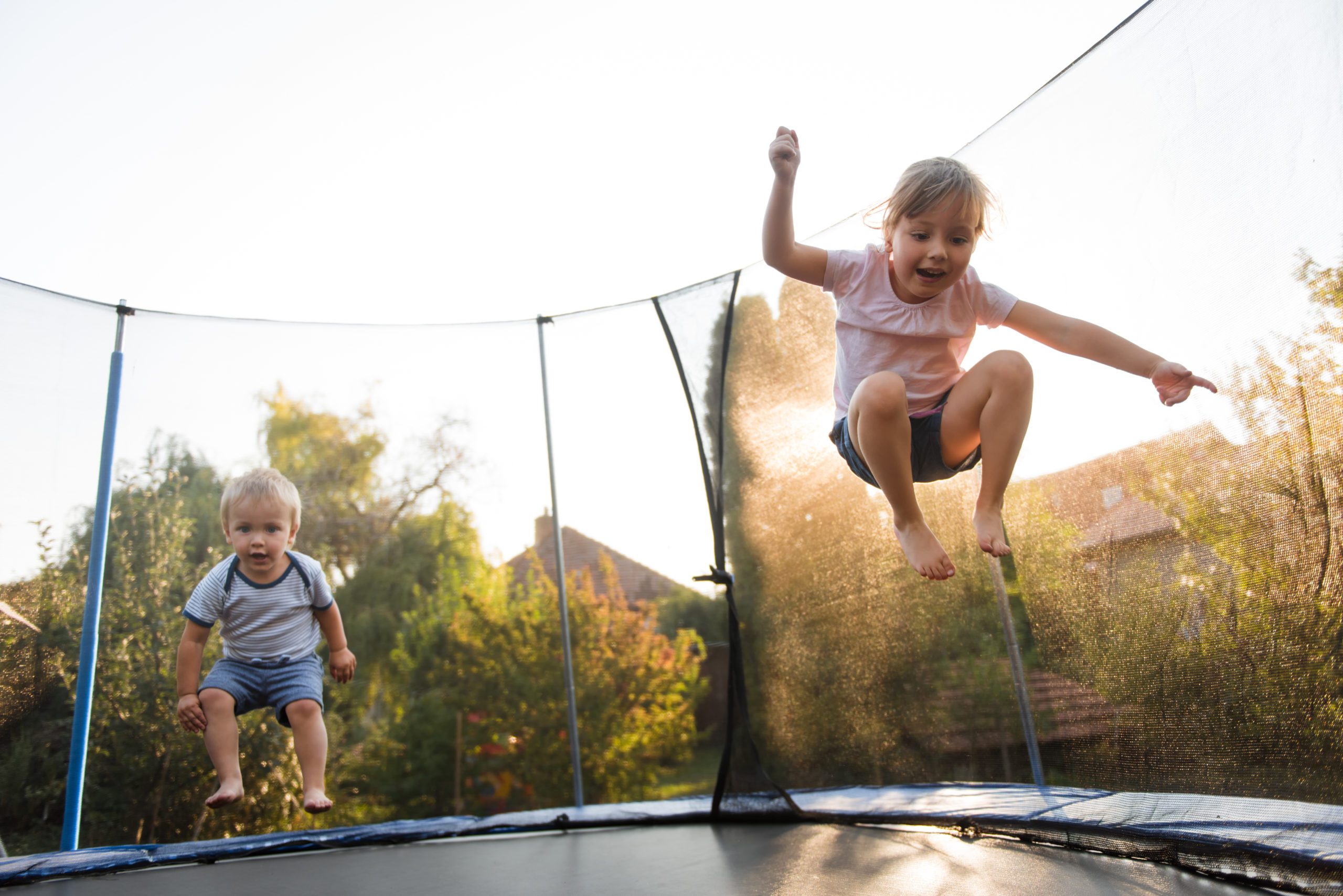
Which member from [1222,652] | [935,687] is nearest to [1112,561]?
[1222,652]

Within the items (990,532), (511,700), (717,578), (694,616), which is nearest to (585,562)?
(511,700)

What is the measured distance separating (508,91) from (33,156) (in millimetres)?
1503

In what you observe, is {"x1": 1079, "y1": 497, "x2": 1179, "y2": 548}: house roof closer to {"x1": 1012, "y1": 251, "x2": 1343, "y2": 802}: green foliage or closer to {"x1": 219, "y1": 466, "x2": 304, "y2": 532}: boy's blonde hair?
{"x1": 1012, "y1": 251, "x2": 1343, "y2": 802}: green foliage

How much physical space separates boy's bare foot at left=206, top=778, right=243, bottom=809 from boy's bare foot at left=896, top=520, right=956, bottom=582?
4.46 ft

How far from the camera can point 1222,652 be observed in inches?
56.9

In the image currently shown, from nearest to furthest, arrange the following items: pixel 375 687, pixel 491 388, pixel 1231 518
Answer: pixel 1231 518
pixel 491 388
pixel 375 687

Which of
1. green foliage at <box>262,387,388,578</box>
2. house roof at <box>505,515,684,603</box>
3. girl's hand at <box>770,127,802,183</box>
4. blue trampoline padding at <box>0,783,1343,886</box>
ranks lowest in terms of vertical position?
blue trampoline padding at <box>0,783,1343,886</box>

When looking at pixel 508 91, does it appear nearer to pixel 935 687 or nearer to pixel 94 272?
pixel 94 272

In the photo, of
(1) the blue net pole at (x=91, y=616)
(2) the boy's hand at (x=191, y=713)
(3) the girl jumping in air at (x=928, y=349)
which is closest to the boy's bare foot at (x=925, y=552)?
(3) the girl jumping in air at (x=928, y=349)

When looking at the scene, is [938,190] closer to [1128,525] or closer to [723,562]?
[1128,525]

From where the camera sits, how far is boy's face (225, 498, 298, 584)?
207 centimetres

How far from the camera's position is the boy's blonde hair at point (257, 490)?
2068mm

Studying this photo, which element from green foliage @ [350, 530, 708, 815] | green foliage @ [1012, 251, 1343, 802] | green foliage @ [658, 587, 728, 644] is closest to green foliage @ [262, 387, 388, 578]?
green foliage @ [350, 530, 708, 815]

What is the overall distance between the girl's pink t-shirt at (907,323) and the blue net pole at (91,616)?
221 centimetres
